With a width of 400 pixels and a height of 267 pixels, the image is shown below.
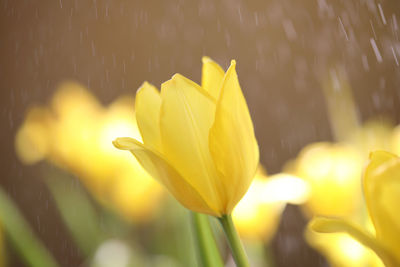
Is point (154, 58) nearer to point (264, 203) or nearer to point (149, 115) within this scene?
point (264, 203)

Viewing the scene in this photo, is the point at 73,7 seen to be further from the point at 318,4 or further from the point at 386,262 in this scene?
the point at 386,262

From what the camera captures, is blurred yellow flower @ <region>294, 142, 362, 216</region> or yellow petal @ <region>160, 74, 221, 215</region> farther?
blurred yellow flower @ <region>294, 142, 362, 216</region>

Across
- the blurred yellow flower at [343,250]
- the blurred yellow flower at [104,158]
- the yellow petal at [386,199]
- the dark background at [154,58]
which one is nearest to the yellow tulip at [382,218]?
the yellow petal at [386,199]

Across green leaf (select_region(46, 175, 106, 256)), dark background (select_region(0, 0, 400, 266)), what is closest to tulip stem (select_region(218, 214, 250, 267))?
green leaf (select_region(46, 175, 106, 256))

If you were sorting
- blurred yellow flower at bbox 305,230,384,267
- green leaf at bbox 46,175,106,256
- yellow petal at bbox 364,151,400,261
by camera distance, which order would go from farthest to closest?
green leaf at bbox 46,175,106,256 < blurred yellow flower at bbox 305,230,384,267 < yellow petal at bbox 364,151,400,261

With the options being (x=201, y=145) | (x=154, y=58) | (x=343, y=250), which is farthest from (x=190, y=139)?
(x=154, y=58)

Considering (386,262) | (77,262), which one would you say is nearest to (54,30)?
(77,262)

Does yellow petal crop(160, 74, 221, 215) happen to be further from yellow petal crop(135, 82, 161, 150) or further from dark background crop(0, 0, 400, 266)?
dark background crop(0, 0, 400, 266)
